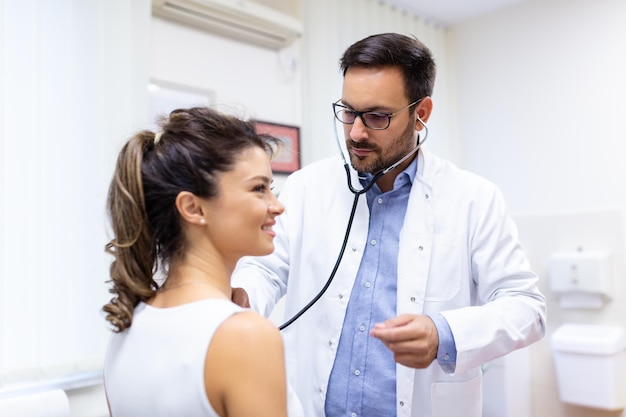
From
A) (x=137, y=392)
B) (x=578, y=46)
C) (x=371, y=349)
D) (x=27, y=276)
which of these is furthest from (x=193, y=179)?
(x=578, y=46)

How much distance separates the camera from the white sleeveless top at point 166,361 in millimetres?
686

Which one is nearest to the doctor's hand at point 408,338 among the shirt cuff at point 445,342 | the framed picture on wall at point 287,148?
the shirt cuff at point 445,342

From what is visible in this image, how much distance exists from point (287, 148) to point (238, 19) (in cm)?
52

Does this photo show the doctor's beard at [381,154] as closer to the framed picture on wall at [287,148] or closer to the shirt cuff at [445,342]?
the shirt cuff at [445,342]

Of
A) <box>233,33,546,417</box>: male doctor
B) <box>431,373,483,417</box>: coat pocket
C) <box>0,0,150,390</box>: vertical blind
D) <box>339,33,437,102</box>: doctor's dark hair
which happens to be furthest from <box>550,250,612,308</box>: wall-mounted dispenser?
<box>0,0,150,390</box>: vertical blind

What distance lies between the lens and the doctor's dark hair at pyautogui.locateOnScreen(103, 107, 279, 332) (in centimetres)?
81

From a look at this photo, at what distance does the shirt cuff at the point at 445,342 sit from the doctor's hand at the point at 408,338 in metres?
0.06

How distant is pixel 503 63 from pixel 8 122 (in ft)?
7.47

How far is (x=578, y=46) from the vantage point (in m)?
2.60

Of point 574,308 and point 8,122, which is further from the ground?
point 8,122

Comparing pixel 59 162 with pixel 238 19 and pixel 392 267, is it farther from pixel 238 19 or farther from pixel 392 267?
pixel 392 267

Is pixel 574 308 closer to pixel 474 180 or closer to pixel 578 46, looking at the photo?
pixel 578 46

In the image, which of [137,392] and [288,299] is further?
[288,299]

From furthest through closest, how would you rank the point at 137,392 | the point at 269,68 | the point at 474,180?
the point at 269,68, the point at 474,180, the point at 137,392
